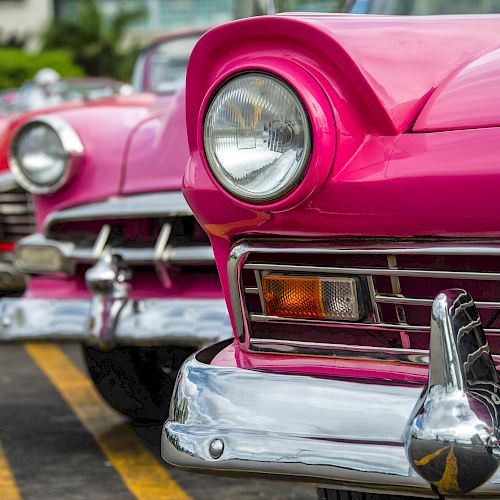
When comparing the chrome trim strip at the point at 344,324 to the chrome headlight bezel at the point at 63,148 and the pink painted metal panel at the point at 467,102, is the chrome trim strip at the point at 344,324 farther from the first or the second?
the chrome headlight bezel at the point at 63,148

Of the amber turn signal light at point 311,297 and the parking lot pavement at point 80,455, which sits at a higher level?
the amber turn signal light at point 311,297

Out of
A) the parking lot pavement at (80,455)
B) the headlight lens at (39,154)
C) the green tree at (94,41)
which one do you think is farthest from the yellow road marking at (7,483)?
the green tree at (94,41)

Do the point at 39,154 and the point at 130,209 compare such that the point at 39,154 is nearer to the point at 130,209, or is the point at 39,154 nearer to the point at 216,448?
the point at 130,209

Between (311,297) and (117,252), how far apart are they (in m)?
1.43

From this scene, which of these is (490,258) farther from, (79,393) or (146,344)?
(79,393)

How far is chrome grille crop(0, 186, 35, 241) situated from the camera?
516cm

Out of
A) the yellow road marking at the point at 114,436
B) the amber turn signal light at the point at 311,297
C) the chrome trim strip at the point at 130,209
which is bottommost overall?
the yellow road marking at the point at 114,436

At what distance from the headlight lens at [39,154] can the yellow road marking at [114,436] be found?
826 mm

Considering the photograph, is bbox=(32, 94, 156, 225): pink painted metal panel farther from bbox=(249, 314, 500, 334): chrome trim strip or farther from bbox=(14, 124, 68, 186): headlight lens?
bbox=(249, 314, 500, 334): chrome trim strip

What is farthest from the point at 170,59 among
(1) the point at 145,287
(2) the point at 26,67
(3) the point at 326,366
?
(2) the point at 26,67

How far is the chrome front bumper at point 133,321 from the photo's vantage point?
3.11m

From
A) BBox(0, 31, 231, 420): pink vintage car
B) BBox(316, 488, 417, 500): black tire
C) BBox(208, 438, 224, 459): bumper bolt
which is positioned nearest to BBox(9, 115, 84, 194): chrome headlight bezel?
BBox(0, 31, 231, 420): pink vintage car

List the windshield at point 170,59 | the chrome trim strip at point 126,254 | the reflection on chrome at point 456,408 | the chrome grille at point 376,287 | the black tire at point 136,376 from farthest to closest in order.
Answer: the windshield at point 170,59
the black tire at point 136,376
the chrome trim strip at point 126,254
the chrome grille at point 376,287
the reflection on chrome at point 456,408

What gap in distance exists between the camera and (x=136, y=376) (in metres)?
3.62
